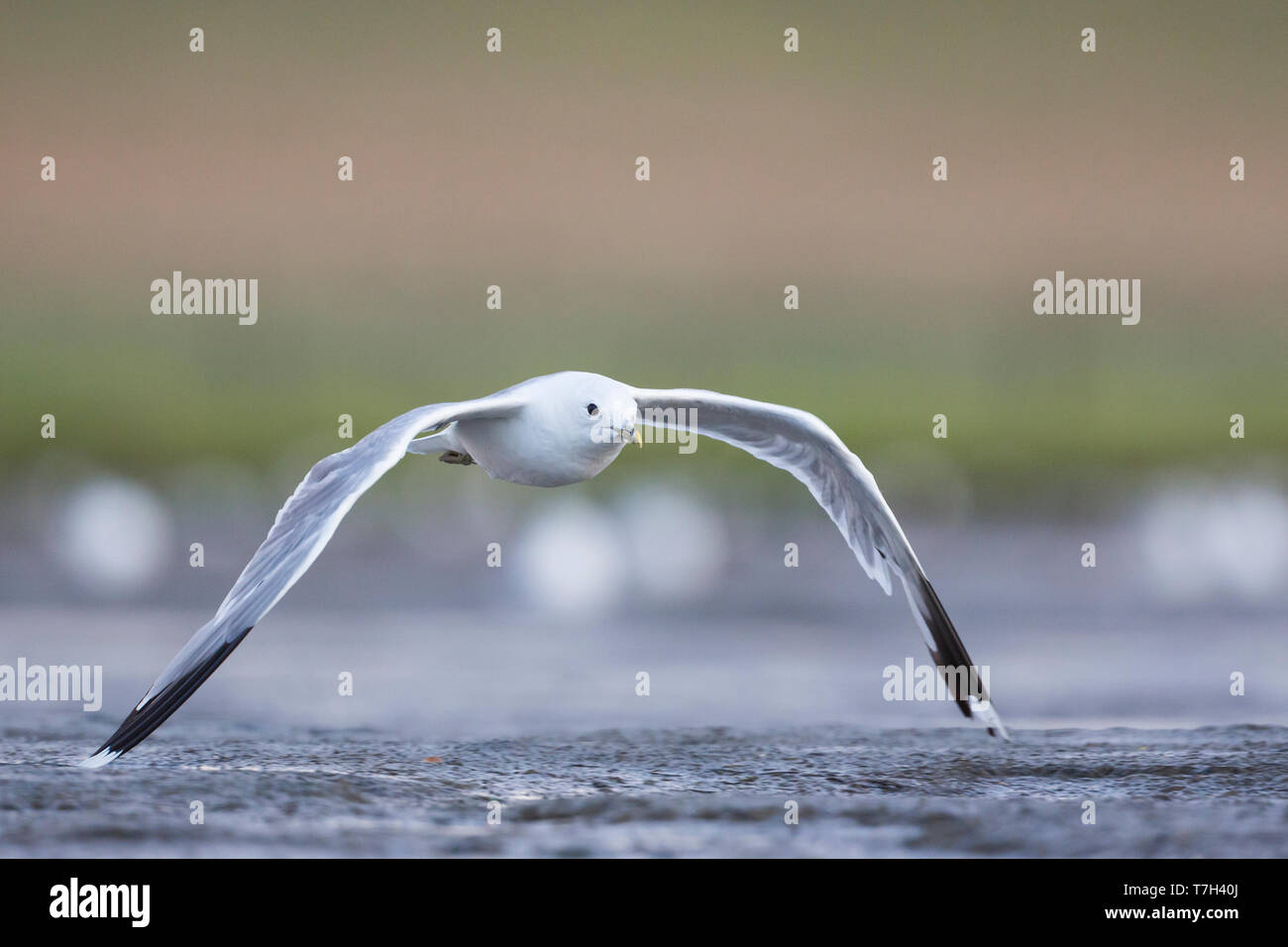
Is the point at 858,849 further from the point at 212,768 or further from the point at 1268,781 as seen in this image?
the point at 212,768

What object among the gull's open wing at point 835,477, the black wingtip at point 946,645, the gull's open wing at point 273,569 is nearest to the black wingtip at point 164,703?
the gull's open wing at point 273,569

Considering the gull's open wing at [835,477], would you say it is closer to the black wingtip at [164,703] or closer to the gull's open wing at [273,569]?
the gull's open wing at [273,569]

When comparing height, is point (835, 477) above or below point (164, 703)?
above

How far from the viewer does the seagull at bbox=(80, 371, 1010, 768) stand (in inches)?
207

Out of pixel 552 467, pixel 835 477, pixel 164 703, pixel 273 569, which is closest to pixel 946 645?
pixel 835 477

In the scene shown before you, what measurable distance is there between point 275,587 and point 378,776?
142cm

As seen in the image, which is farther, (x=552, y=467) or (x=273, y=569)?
(x=552, y=467)

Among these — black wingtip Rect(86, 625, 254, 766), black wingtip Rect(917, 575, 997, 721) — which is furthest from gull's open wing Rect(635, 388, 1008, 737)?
black wingtip Rect(86, 625, 254, 766)

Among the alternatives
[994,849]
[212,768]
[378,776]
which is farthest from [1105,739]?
[212,768]

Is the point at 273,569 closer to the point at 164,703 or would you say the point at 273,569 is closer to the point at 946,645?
the point at 164,703

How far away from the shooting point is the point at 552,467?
6387 mm

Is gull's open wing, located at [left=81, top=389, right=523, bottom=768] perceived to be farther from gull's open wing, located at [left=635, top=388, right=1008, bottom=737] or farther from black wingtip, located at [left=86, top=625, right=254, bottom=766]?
gull's open wing, located at [left=635, top=388, right=1008, bottom=737]

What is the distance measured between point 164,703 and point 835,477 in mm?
3338

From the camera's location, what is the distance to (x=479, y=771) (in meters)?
6.61
